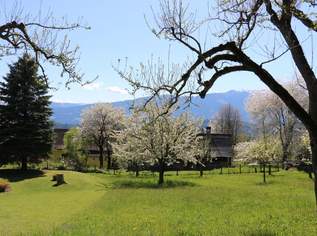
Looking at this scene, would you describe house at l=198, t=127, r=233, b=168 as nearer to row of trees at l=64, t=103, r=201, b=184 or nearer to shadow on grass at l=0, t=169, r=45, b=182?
row of trees at l=64, t=103, r=201, b=184

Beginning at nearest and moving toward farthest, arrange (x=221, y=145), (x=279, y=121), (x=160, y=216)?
(x=160, y=216) < (x=279, y=121) < (x=221, y=145)

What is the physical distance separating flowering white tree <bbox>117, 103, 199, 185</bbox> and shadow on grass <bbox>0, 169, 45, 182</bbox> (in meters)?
8.74

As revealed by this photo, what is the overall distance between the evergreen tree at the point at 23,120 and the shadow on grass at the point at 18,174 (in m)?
1.44

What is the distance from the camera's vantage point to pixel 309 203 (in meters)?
24.4

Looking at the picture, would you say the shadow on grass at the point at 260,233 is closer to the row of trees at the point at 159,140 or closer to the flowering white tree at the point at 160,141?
the row of trees at the point at 159,140

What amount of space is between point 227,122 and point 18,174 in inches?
3270

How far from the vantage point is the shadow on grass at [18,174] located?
47075mm

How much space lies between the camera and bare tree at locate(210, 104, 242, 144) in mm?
125250

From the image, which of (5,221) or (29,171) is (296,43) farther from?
(29,171)

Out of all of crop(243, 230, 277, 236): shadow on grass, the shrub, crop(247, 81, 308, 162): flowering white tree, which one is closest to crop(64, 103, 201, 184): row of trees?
the shrub

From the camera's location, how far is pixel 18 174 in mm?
50094

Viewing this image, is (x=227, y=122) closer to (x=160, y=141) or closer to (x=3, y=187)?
(x=160, y=141)

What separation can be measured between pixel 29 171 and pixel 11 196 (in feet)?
53.0

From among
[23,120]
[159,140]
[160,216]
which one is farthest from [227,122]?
[160,216]
